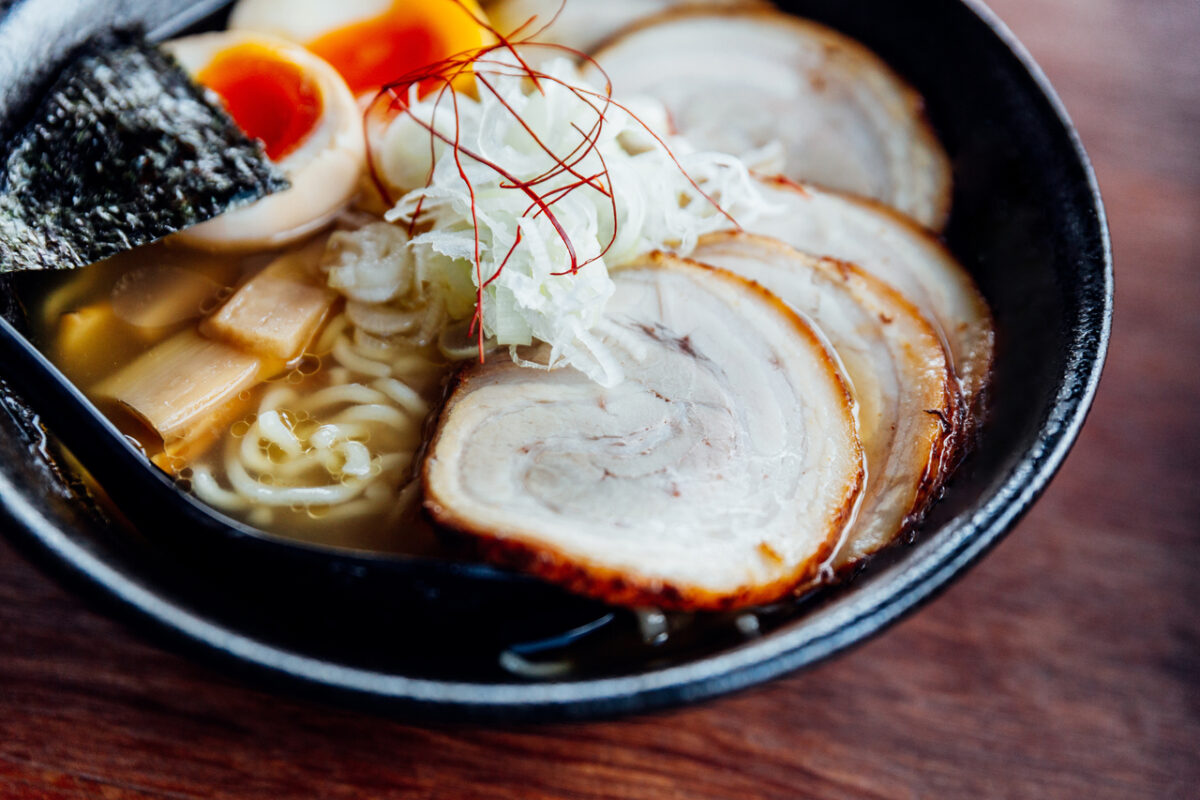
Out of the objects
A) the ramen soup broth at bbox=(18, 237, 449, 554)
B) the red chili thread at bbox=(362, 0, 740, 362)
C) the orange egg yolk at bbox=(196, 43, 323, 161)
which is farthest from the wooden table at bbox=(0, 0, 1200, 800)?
the orange egg yolk at bbox=(196, 43, 323, 161)

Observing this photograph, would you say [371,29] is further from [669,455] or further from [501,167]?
[669,455]

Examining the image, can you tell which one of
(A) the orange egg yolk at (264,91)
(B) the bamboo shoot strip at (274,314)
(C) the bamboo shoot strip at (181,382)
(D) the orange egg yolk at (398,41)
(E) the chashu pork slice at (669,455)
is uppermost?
(D) the orange egg yolk at (398,41)

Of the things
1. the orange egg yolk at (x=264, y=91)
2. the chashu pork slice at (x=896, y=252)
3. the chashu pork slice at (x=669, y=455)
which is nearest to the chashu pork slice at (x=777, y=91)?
the chashu pork slice at (x=896, y=252)

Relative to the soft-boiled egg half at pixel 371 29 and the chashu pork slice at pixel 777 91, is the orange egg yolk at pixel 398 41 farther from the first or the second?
the chashu pork slice at pixel 777 91

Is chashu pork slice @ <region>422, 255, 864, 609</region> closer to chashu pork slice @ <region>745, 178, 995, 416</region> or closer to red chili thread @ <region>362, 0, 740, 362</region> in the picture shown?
red chili thread @ <region>362, 0, 740, 362</region>

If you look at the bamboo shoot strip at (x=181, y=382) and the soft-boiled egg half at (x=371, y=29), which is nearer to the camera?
the bamboo shoot strip at (x=181, y=382)

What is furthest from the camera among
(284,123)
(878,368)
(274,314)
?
(284,123)

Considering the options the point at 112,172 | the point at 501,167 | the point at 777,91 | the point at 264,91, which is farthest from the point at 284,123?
the point at 777,91
